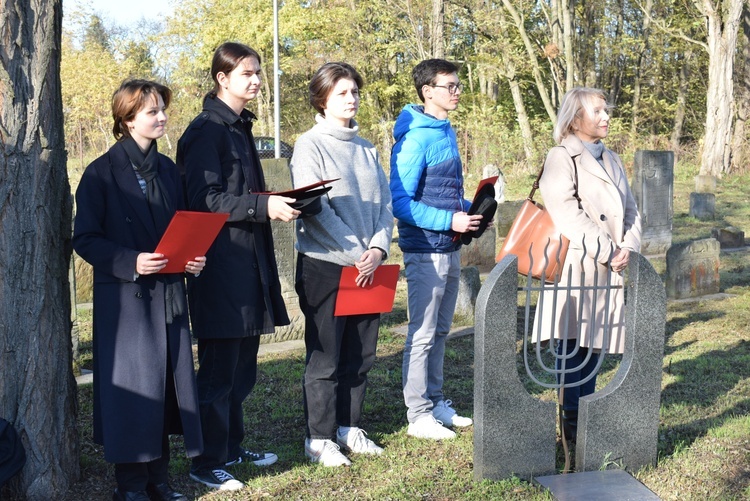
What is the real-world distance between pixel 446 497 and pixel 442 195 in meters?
1.70

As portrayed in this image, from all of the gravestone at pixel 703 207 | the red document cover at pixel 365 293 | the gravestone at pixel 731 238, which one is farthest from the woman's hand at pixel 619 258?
the gravestone at pixel 703 207

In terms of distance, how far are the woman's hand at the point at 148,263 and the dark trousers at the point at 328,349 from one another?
1016 mm

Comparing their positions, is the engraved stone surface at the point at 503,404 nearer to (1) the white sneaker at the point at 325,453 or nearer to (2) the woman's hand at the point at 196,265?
(1) the white sneaker at the point at 325,453

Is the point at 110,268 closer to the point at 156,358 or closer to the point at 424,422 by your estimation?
the point at 156,358

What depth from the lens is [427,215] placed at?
4.62 m

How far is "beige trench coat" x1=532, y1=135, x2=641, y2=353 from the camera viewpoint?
14.2ft

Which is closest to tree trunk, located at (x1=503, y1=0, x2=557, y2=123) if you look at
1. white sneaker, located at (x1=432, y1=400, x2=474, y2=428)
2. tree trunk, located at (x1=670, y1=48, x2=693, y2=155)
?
tree trunk, located at (x1=670, y1=48, x2=693, y2=155)

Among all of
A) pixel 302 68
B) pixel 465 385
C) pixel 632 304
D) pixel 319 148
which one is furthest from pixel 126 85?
pixel 302 68

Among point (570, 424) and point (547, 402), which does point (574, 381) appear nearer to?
→ point (570, 424)

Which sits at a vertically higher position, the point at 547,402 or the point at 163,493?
the point at 547,402

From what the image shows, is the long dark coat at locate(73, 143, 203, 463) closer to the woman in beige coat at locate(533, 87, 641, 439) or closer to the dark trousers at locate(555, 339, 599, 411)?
the woman in beige coat at locate(533, 87, 641, 439)

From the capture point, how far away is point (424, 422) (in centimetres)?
474

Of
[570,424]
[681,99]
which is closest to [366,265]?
[570,424]

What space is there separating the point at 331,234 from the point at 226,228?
558 millimetres
